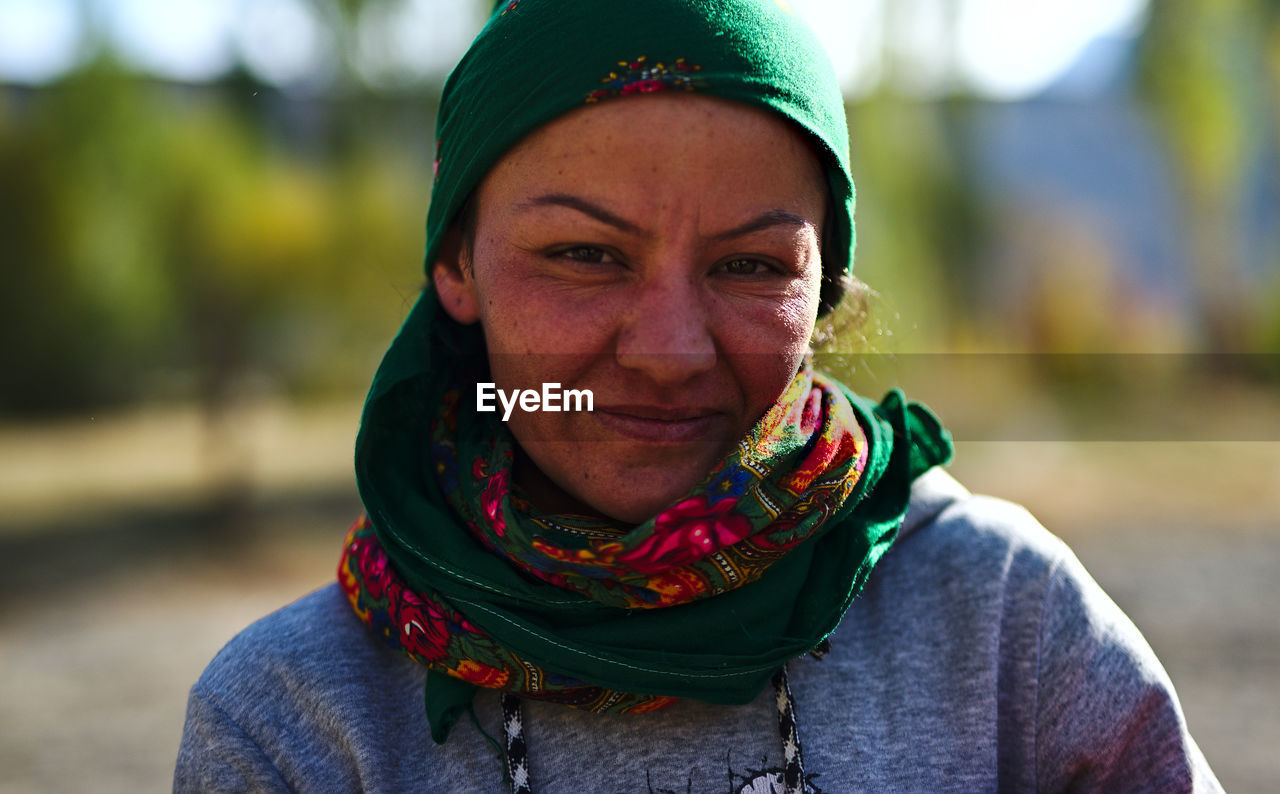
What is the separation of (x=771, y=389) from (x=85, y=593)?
27.1ft

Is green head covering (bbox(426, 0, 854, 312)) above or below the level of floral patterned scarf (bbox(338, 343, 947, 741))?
above

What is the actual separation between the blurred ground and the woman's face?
453 centimetres

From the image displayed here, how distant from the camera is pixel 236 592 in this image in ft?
27.5

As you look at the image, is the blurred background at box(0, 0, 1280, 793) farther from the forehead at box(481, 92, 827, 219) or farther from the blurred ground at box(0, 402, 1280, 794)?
the forehead at box(481, 92, 827, 219)

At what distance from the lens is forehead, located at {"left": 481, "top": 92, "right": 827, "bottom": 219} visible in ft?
4.78

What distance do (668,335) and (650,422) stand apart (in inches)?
5.7

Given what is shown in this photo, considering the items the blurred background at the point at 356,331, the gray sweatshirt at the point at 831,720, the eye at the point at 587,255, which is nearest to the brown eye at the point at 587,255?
the eye at the point at 587,255

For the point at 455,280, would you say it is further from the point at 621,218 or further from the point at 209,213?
the point at 209,213

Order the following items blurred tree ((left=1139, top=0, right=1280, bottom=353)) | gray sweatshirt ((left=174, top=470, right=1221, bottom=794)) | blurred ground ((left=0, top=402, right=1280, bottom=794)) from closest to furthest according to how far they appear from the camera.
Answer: gray sweatshirt ((left=174, top=470, right=1221, bottom=794))
blurred ground ((left=0, top=402, right=1280, bottom=794))
blurred tree ((left=1139, top=0, right=1280, bottom=353))

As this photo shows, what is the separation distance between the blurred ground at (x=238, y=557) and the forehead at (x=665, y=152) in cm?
468

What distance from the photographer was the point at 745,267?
1550 mm

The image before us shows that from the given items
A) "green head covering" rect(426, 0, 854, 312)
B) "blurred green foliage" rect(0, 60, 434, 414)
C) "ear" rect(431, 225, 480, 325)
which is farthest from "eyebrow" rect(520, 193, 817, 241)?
"blurred green foliage" rect(0, 60, 434, 414)

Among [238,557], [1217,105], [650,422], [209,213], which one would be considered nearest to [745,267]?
[650,422]

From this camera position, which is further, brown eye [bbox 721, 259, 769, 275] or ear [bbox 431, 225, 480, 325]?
ear [bbox 431, 225, 480, 325]
